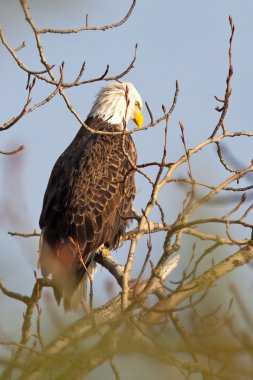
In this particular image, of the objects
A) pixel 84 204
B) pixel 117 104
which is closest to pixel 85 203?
pixel 84 204

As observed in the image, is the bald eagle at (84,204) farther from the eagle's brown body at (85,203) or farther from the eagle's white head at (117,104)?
the eagle's white head at (117,104)

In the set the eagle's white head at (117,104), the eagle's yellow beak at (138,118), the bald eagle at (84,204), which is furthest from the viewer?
the eagle's yellow beak at (138,118)

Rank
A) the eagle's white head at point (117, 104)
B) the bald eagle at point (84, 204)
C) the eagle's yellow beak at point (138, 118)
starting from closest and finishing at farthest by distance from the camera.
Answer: the bald eagle at point (84, 204)
the eagle's white head at point (117, 104)
the eagle's yellow beak at point (138, 118)

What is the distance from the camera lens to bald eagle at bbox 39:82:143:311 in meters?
7.54

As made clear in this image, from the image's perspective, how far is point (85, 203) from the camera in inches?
309

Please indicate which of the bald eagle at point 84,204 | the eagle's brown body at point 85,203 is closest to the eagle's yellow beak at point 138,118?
the bald eagle at point 84,204

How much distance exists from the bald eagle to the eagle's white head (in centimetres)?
50

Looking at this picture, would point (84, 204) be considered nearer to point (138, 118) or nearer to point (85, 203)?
point (85, 203)

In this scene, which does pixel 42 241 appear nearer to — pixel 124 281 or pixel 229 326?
pixel 124 281

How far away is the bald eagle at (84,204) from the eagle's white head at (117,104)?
50 cm

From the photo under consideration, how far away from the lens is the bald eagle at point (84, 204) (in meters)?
7.54

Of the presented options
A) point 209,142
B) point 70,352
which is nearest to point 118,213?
point 209,142

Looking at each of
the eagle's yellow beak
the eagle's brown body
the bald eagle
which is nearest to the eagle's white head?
the eagle's yellow beak

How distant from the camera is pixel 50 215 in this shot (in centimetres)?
787
